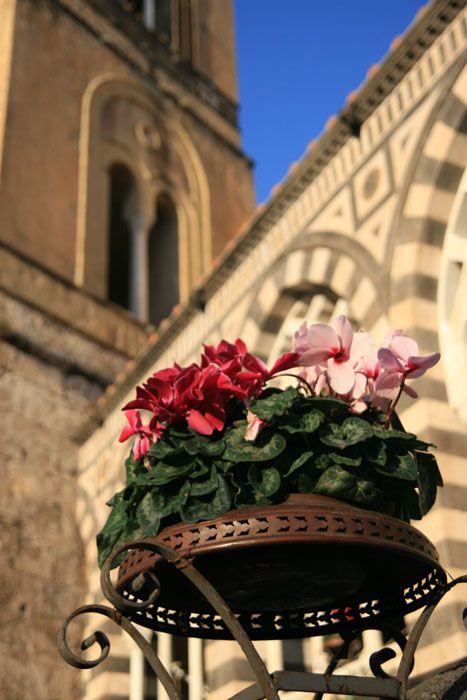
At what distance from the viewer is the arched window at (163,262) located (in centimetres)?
1237

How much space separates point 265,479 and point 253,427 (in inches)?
4.9

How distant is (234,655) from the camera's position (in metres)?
5.87

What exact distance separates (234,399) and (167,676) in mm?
654

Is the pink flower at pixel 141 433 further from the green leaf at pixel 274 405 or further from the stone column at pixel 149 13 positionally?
the stone column at pixel 149 13

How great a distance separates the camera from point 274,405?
6.47 feet

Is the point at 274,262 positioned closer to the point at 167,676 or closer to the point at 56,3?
the point at 167,676

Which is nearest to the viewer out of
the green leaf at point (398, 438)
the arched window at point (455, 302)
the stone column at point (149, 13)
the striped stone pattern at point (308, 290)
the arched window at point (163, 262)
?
the green leaf at point (398, 438)

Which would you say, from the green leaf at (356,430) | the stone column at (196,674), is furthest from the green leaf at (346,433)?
the stone column at (196,674)

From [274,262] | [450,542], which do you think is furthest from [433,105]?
[450,542]

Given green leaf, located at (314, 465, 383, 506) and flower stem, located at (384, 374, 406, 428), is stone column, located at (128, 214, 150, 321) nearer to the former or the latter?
flower stem, located at (384, 374, 406, 428)

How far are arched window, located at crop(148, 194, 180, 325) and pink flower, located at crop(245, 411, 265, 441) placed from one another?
1025 centimetres

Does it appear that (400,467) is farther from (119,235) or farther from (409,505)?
(119,235)

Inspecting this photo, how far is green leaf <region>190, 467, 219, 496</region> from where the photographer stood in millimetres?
1888

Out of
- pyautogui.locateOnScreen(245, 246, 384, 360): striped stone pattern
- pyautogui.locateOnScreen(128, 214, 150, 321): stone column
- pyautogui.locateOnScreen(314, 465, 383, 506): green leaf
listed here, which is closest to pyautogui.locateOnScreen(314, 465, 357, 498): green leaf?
pyautogui.locateOnScreen(314, 465, 383, 506): green leaf
